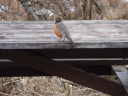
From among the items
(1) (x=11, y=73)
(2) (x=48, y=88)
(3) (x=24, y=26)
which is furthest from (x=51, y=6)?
(3) (x=24, y=26)

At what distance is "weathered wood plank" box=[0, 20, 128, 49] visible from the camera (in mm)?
1892

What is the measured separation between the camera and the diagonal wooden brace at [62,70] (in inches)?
93.7

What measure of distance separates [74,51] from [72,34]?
1.85 ft

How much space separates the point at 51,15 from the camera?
8367mm

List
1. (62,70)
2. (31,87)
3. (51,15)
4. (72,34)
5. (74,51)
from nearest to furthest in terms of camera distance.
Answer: (72,34) < (62,70) < (74,51) < (31,87) < (51,15)

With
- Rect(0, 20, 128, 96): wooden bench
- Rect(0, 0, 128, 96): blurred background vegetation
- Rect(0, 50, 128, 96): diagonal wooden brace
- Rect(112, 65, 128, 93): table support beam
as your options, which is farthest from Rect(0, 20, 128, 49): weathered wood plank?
Rect(0, 0, 128, 96): blurred background vegetation

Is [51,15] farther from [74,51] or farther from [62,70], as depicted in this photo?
[62,70]

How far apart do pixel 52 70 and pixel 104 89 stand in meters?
0.49

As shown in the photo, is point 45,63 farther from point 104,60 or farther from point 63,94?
point 63,94

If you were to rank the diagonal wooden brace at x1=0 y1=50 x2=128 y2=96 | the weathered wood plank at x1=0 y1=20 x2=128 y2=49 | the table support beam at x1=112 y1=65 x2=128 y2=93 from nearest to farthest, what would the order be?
the weathered wood plank at x1=0 y1=20 x2=128 y2=49 → the diagonal wooden brace at x1=0 y1=50 x2=128 y2=96 → the table support beam at x1=112 y1=65 x2=128 y2=93

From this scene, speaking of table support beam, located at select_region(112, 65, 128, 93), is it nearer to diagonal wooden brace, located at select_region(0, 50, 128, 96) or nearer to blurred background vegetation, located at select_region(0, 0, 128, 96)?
diagonal wooden brace, located at select_region(0, 50, 128, 96)

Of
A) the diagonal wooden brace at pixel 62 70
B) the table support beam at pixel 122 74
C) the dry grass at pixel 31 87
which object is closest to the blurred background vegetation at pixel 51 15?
the dry grass at pixel 31 87

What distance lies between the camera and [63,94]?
511 centimetres

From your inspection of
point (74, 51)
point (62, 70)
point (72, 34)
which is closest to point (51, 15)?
point (74, 51)
